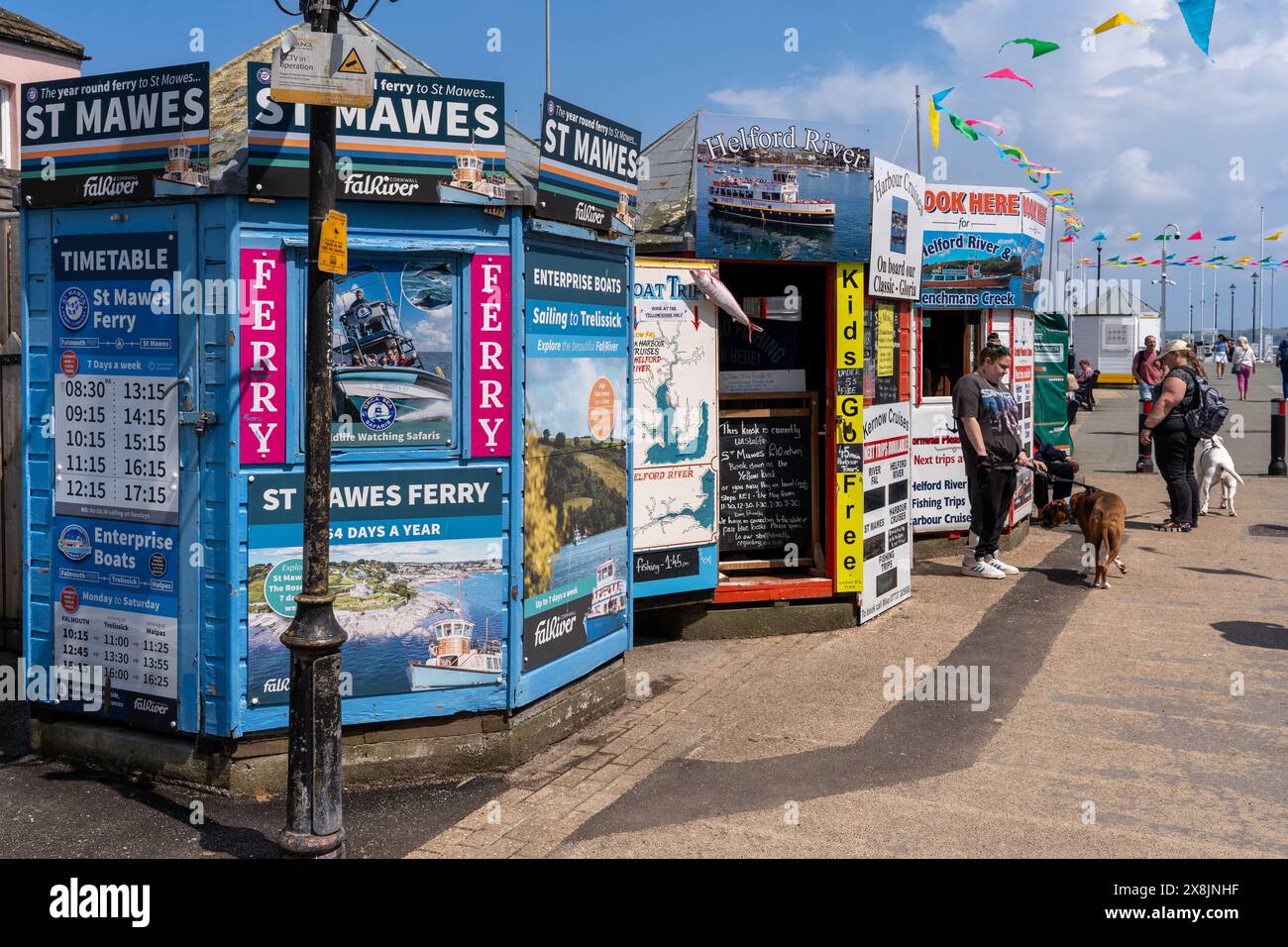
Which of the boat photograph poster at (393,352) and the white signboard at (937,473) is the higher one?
the boat photograph poster at (393,352)

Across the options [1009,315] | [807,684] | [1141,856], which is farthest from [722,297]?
[1009,315]

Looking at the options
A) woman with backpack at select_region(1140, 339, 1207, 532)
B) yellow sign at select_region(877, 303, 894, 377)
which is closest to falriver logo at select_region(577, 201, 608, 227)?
yellow sign at select_region(877, 303, 894, 377)

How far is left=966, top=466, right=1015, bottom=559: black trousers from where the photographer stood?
450 inches

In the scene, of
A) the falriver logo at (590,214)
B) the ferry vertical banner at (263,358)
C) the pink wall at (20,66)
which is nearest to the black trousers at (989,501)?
the falriver logo at (590,214)

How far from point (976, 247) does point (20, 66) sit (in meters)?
26.7

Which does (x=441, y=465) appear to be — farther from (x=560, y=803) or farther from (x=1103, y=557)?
(x=1103, y=557)

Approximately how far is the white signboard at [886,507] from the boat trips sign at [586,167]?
2986mm

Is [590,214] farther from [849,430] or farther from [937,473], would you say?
[937,473]

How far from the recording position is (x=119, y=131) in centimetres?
626

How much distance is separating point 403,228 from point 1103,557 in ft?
24.8

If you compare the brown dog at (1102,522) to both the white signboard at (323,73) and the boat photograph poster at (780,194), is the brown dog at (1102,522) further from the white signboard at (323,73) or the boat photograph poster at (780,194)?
the white signboard at (323,73)

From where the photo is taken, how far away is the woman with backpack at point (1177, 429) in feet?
45.2

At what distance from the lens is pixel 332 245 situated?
5059 mm

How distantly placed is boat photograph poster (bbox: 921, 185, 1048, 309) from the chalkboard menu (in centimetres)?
289
